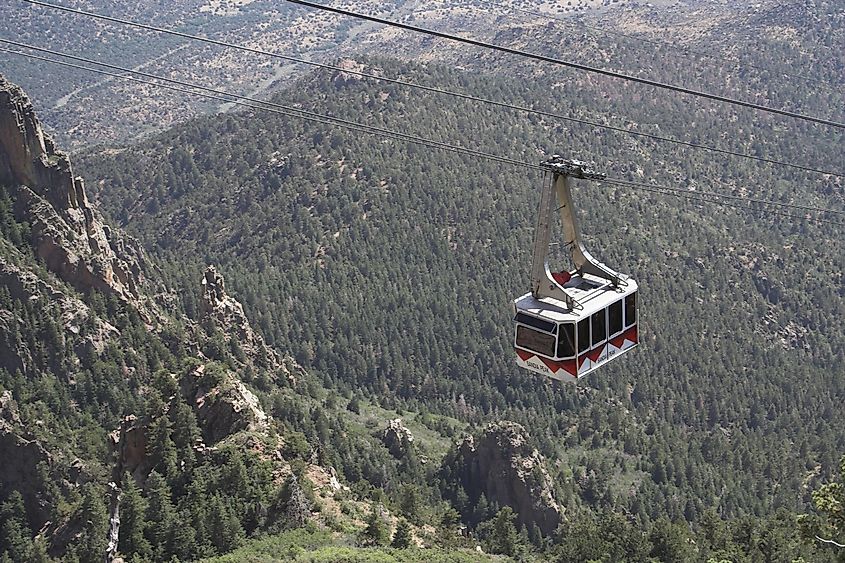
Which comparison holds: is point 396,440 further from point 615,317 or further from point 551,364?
point 551,364

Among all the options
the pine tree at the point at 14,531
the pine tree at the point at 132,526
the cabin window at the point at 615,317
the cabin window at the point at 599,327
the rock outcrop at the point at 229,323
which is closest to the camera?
the cabin window at the point at 599,327

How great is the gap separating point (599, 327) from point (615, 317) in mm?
940

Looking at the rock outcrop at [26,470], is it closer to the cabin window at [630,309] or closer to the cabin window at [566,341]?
the cabin window at [566,341]

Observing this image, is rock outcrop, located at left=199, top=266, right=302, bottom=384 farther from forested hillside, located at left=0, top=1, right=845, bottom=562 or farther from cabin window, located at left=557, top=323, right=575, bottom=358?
cabin window, located at left=557, top=323, right=575, bottom=358

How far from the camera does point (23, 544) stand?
64.0 meters

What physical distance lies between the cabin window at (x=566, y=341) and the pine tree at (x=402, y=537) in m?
25.1

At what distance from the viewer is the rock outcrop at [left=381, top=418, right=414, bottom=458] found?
96125 mm

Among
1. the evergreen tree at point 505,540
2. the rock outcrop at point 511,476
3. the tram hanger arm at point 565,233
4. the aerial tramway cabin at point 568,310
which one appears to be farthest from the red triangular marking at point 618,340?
the rock outcrop at point 511,476

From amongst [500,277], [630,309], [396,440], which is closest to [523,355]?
[630,309]

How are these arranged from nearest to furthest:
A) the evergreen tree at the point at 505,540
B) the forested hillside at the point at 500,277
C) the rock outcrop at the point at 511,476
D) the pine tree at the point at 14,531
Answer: the pine tree at the point at 14,531, the evergreen tree at the point at 505,540, the rock outcrop at the point at 511,476, the forested hillside at the point at 500,277

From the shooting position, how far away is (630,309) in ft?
119

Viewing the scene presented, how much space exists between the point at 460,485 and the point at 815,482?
3959cm

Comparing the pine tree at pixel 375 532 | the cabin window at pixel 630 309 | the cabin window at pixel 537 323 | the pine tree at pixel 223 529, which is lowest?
the pine tree at pixel 375 532

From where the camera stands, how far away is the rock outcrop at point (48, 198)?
8312 centimetres
